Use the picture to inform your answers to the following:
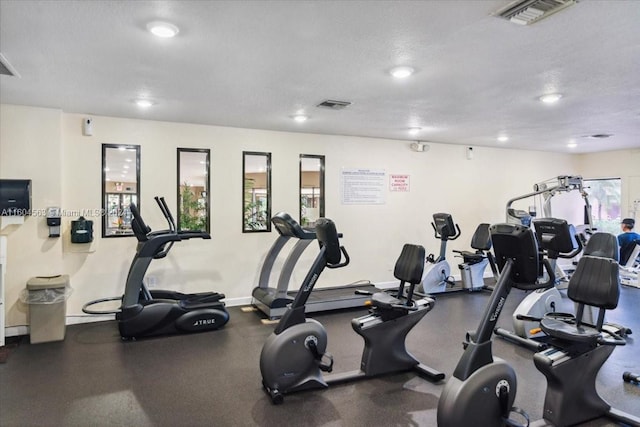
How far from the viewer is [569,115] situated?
16.2ft

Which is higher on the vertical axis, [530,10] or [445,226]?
[530,10]

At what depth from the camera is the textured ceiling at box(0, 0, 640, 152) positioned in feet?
7.52

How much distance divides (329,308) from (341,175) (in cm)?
215

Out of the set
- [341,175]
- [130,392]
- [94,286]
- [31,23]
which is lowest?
[130,392]

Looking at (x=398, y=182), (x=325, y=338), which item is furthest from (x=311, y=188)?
(x=325, y=338)

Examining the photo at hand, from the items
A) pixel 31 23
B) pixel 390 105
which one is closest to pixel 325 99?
pixel 390 105

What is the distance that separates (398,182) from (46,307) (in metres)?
5.24

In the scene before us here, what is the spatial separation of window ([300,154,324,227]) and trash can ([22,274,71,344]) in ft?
10.6

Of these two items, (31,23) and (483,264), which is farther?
(483,264)

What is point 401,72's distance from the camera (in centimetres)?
330

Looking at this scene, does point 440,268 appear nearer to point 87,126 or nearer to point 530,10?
point 530,10

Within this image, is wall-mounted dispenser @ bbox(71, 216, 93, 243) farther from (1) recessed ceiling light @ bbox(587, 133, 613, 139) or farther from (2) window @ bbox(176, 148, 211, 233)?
(1) recessed ceiling light @ bbox(587, 133, 613, 139)

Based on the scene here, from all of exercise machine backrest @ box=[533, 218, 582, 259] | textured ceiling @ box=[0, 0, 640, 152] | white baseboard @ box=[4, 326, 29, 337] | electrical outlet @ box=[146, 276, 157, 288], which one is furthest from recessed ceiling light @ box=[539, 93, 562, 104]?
white baseboard @ box=[4, 326, 29, 337]

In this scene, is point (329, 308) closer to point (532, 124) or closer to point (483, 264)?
point (483, 264)
